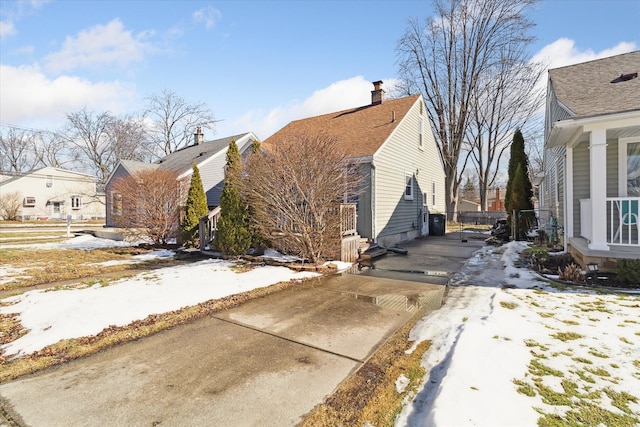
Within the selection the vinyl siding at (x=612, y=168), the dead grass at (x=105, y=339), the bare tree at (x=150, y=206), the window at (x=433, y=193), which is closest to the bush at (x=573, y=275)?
the vinyl siding at (x=612, y=168)

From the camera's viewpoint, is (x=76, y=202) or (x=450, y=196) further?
(x=76, y=202)

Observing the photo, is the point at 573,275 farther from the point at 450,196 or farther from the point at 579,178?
the point at 450,196

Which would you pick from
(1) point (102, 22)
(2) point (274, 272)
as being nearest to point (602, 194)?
(2) point (274, 272)

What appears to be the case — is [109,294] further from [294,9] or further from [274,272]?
[294,9]

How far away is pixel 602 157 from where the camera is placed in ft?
19.3

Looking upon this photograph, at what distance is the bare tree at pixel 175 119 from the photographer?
35844mm

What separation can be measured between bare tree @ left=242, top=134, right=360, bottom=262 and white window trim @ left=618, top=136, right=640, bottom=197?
598cm

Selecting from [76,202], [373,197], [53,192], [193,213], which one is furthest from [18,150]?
[373,197]

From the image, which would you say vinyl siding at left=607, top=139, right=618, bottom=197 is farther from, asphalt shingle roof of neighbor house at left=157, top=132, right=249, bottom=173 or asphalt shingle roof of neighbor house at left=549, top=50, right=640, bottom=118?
asphalt shingle roof of neighbor house at left=157, top=132, right=249, bottom=173

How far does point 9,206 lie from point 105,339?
4054cm

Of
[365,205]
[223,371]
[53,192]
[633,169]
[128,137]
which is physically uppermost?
[128,137]

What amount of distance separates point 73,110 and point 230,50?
36.5 metres

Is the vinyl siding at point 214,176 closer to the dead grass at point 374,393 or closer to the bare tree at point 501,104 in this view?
the dead grass at point 374,393

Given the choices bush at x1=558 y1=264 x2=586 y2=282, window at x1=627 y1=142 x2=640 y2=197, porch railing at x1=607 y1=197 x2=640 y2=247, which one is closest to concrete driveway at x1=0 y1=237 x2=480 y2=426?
bush at x1=558 y1=264 x2=586 y2=282
